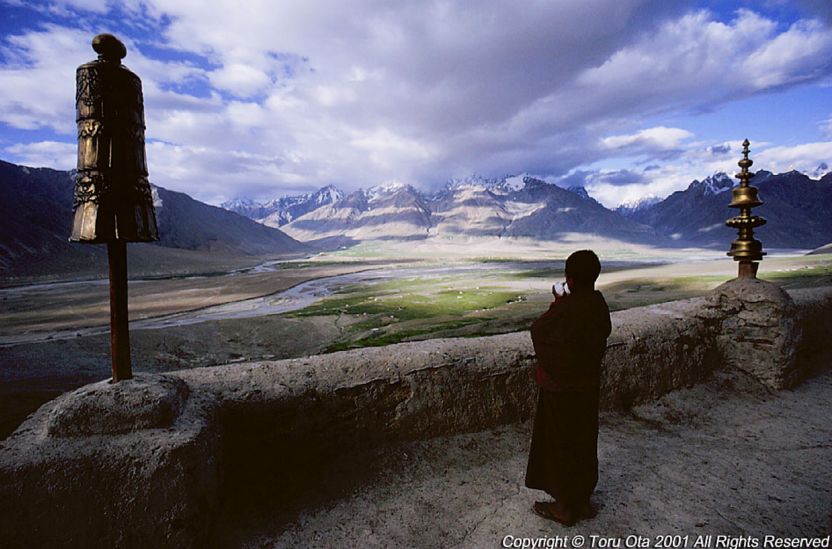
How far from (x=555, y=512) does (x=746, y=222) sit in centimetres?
476

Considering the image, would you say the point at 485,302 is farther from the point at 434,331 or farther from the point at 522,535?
the point at 522,535

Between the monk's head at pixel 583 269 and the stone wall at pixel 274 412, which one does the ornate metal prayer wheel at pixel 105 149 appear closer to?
the stone wall at pixel 274 412

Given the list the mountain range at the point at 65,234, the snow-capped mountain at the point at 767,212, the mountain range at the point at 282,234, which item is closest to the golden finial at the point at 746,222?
the mountain range at the point at 65,234

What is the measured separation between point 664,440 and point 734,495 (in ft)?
3.02

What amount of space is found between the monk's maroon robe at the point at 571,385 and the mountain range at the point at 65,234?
31.2 meters

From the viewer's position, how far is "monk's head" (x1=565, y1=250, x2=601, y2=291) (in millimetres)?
2924

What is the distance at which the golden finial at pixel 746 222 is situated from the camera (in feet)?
18.6

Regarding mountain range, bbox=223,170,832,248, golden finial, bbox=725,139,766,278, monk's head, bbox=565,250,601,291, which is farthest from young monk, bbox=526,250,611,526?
mountain range, bbox=223,170,832,248

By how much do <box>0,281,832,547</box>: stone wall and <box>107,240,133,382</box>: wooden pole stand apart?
12cm

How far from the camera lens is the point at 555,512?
9.89ft

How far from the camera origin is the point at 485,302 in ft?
103

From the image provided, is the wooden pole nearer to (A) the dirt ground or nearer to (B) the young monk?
(A) the dirt ground

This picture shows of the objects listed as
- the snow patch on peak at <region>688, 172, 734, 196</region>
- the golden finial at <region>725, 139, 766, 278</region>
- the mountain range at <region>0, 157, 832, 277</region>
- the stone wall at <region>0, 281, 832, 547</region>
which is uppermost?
the snow patch on peak at <region>688, 172, 734, 196</region>

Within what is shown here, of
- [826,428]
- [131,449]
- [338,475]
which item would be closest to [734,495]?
[826,428]
